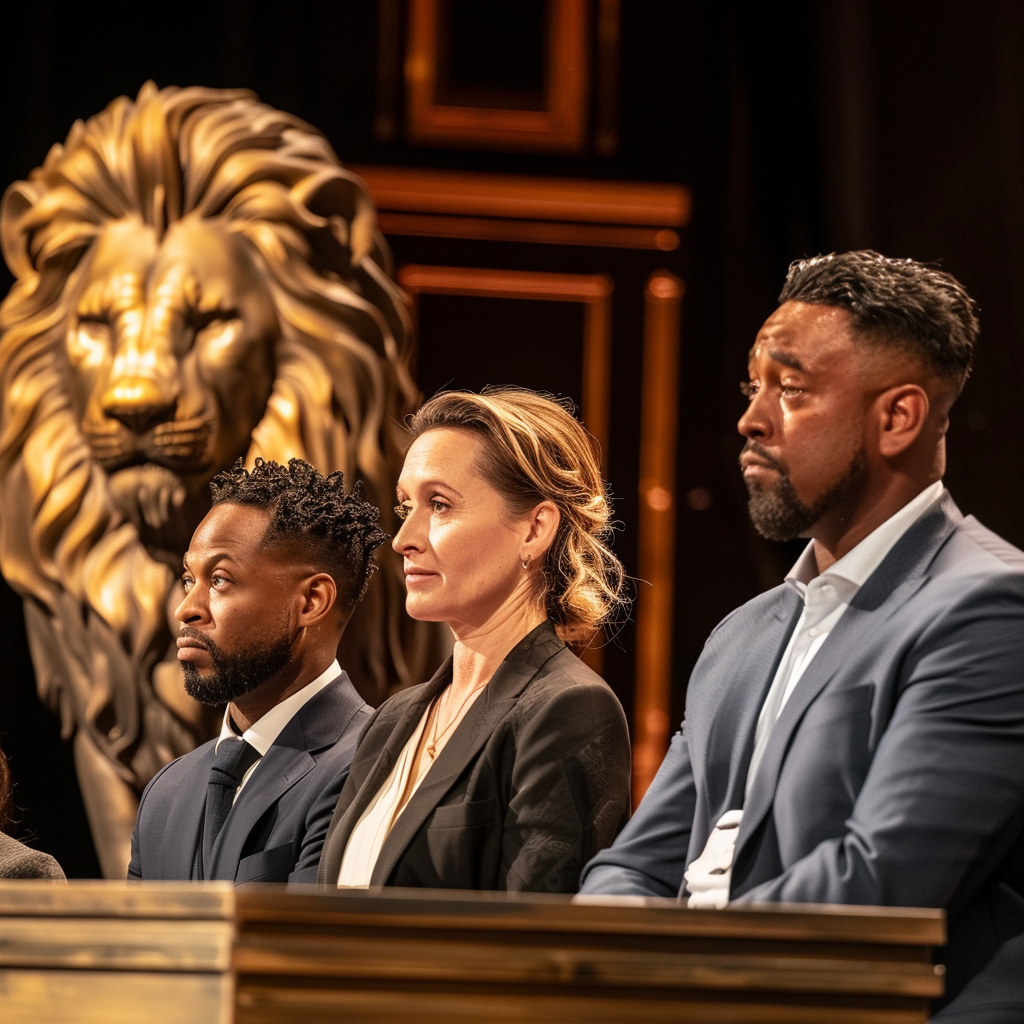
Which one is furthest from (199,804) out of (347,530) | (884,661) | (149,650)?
(884,661)

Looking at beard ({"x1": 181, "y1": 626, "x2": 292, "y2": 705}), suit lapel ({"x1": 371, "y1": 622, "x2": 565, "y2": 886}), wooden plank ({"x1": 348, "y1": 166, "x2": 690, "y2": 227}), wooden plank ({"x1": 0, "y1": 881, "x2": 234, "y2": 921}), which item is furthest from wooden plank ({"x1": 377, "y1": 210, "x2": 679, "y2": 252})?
wooden plank ({"x1": 0, "y1": 881, "x2": 234, "y2": 921})

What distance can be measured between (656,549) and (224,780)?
1229 millimetres

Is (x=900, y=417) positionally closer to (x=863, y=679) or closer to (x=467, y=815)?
(x=863, y=679)

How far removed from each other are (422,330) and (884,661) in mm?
1814

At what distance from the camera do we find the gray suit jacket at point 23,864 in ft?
6.83

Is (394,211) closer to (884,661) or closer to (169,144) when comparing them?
(169,144)

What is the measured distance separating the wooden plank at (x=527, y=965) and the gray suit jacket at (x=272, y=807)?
3.12 feet

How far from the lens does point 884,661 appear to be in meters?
1.62

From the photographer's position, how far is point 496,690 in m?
1.94

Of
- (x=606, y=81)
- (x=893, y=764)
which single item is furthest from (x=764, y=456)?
(x=606, y=81)

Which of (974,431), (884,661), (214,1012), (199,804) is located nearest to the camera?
(214,1012)

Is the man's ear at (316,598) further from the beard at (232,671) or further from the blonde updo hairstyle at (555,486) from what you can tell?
the blonde updo hairstyle at (555,486)

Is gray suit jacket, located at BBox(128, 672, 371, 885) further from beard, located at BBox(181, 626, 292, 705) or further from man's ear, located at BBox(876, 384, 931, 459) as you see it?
man's ear, located at BBox(876, 384, 931, 459)

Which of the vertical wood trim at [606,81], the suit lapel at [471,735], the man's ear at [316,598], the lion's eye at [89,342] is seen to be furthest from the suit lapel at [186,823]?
the vertical wood trim at [606,81]
